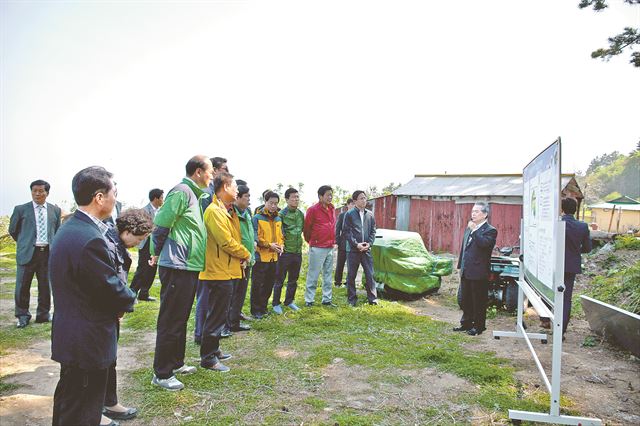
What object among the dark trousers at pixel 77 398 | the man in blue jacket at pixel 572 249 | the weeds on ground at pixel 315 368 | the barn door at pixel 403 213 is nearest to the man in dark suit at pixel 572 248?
the man in blue jacket at pixel 572 249

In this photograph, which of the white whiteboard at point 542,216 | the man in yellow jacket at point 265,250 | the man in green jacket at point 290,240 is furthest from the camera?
the man in green jacket at point 290,240

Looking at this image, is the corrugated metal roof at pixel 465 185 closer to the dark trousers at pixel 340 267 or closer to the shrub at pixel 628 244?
the shrub at pixel 628 244

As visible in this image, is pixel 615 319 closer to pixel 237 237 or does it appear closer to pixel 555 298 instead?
pixel 555 298

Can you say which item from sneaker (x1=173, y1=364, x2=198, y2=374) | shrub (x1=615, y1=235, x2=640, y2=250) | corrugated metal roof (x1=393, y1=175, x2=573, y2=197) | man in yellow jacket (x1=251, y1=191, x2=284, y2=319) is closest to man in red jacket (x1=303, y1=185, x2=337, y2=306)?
man in yellow jacket (x1=251, y1=191, x2=284, y2=319)

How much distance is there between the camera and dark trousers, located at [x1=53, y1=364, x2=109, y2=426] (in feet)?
7.32

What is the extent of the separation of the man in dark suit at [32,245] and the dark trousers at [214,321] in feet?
9.41

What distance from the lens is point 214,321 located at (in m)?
3.99

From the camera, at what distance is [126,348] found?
4.72 metres

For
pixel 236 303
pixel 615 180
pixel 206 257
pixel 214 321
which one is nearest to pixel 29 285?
pixel 236 303

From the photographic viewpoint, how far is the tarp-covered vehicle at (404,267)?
753 cm

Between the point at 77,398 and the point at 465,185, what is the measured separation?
17.4 metres

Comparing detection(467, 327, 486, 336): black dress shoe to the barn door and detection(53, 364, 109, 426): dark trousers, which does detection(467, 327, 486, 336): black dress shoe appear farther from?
the barn door

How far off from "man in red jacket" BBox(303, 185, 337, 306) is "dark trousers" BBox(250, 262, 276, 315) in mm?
943

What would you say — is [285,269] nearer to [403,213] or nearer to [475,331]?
[475,331]
